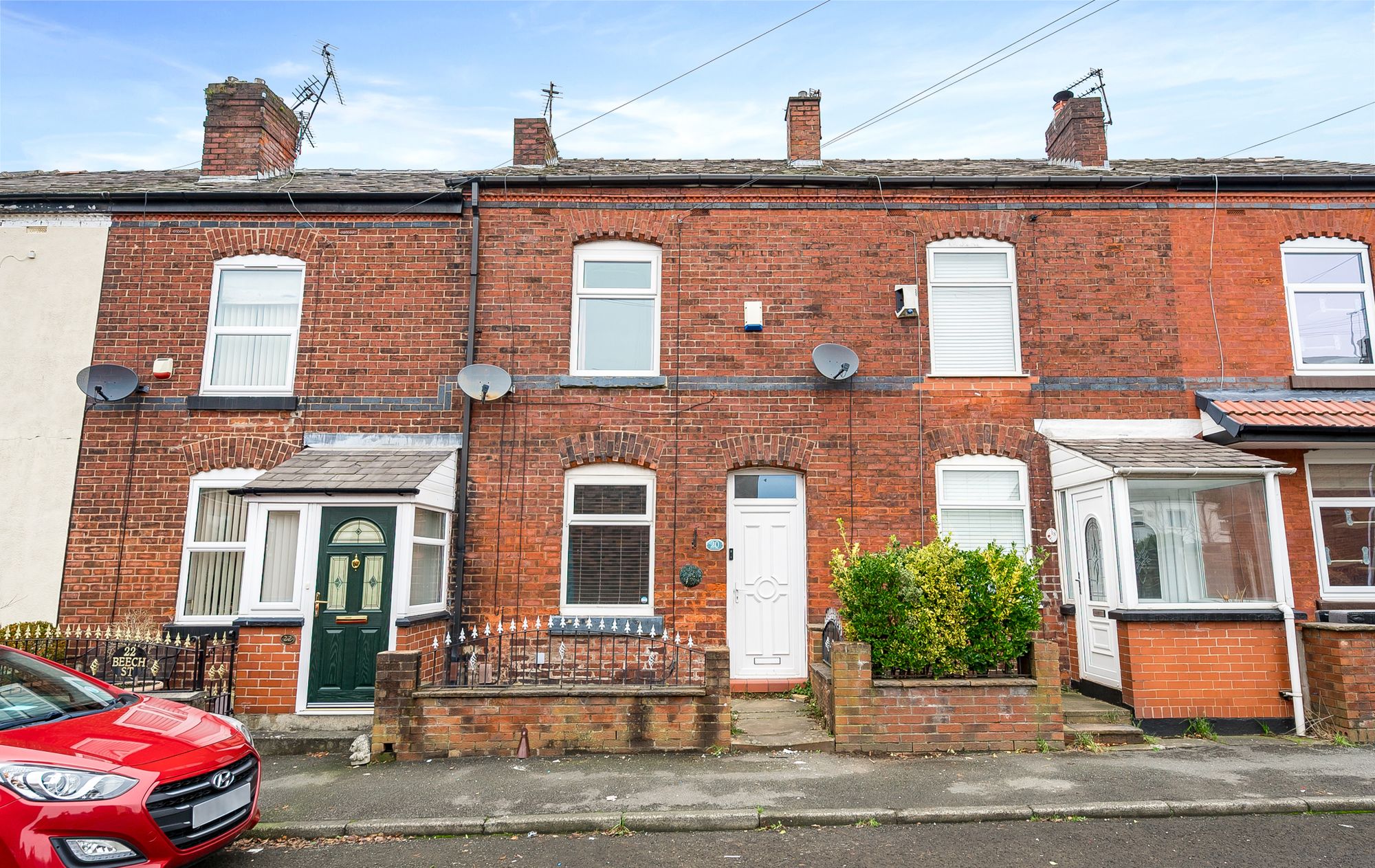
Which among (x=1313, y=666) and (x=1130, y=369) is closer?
(x=1313, y=666)

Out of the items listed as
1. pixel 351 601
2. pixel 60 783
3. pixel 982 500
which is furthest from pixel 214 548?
pixel 982 500

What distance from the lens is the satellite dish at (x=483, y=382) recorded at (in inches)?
389

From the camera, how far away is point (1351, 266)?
10555 millimetres

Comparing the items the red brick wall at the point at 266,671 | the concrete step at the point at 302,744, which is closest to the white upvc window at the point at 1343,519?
the concrete step at the point at 302,744

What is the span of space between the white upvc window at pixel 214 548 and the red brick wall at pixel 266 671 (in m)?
1.45

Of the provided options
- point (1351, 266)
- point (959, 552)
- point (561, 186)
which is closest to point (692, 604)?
point (959, 552)

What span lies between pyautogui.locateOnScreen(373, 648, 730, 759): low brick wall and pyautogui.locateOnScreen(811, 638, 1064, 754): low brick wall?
1.12m

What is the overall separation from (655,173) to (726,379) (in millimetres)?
3190

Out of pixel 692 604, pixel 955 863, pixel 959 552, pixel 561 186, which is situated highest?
pixel 561 186

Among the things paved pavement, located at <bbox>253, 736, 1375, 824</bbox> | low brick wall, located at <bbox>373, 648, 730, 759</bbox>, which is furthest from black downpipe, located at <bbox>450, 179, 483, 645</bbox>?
paved pavement, located at <bbox>253, 736, 1375, 824</bbox>

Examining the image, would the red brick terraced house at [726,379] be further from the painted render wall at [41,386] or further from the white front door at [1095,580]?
the painted render wall at [41,386]

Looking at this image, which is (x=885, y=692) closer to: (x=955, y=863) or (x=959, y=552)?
(x=959, y=552)

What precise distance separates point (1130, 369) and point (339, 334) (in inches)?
404

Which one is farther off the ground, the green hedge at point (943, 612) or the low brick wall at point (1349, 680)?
the green hedge at point (943, 612)
